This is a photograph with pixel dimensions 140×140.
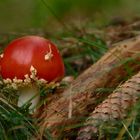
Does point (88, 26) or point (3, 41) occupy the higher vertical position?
point (3, 41)

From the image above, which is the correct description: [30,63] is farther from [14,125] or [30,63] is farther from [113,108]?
[113,108]

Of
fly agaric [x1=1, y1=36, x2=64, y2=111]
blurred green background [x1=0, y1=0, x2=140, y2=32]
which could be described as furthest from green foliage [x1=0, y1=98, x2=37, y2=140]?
blurred green background [x1=0, y1=0, x2=140, y2=32]

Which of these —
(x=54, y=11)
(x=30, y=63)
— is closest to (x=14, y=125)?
(x=30, y=63)

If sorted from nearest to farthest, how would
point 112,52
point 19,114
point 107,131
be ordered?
1. point 107,131
2. point 19,114
3. point 112,52

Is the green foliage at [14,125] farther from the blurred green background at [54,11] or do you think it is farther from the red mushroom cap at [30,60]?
the blurred green background at [54,11]

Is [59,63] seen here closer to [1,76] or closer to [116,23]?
[1,76]

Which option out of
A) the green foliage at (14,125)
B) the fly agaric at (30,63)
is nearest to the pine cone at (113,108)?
the green foliage at (14,125)

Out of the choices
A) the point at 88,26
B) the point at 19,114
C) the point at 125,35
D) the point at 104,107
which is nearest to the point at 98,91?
the point at 104,107
